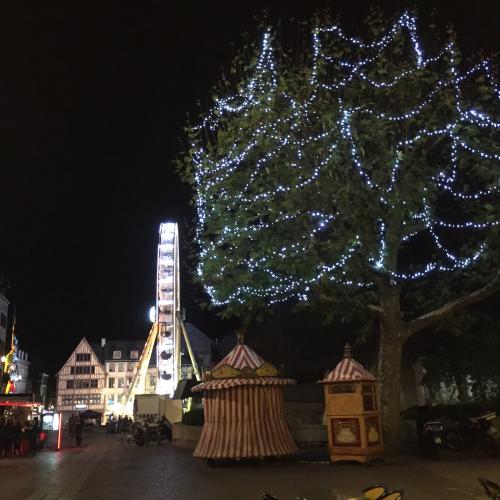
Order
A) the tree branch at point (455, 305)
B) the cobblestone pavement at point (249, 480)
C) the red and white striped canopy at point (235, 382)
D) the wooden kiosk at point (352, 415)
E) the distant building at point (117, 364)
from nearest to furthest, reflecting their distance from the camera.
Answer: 1. the cobblestone pavement at point (249, 480)
2. the wooden kiosk at point (352, 415)
3. the red and white striped canopy at point (235, 382)
4. the tree branch at point (455, 305)
5. the distant building at point (117, 364)

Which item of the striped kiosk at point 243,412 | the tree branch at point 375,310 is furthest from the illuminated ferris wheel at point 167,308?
the tree branch at point 375,310

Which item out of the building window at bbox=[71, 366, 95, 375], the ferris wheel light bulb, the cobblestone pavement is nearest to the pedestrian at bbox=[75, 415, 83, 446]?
the cobblestone pavement

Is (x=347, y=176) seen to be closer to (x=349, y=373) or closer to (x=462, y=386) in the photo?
(x=349, y=373)

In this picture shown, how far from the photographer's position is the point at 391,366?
14.9 meters

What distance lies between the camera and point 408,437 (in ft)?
68.1

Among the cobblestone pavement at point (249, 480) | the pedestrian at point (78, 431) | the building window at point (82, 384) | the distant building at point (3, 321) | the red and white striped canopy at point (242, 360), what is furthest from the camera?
the building window at point (82, 384)

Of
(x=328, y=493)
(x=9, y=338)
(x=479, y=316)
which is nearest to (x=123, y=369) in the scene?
(x=9, y=338)

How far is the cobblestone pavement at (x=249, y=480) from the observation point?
973 cm

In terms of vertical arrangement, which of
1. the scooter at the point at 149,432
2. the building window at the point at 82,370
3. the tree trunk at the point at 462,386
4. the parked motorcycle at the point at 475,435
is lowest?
the scooter at the point at 149,432

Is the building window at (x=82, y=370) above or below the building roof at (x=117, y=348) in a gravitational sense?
below

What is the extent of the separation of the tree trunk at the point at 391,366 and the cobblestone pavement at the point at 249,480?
Answer: 84 cm

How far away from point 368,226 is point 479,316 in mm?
7284

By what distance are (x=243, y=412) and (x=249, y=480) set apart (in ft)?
8.22

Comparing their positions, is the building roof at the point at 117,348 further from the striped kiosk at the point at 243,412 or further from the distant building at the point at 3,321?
the striped kiosk at the point at 243,412
